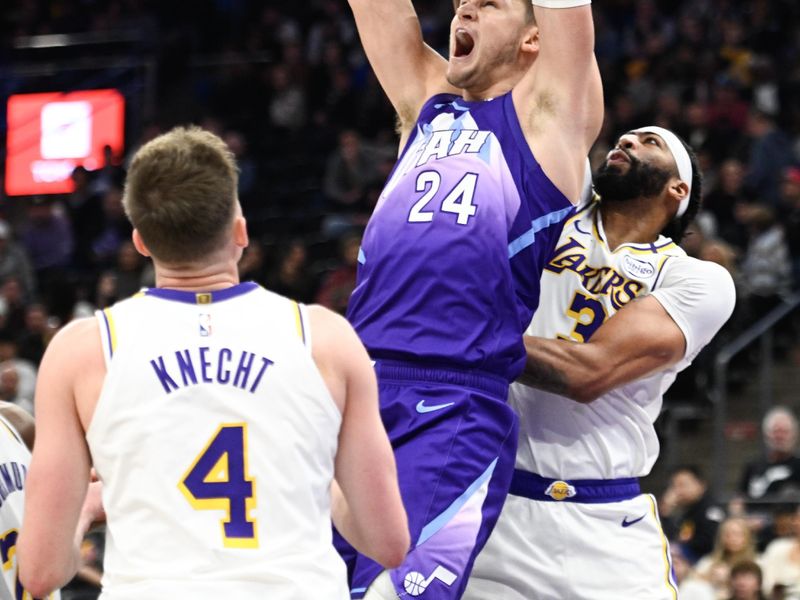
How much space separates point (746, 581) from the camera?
930 centimetres

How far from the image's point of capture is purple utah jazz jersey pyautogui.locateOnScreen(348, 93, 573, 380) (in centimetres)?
456

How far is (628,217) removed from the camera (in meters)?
5.63

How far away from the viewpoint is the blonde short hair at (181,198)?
3330mm

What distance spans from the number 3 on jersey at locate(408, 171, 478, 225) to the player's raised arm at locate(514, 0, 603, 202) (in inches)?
10.7

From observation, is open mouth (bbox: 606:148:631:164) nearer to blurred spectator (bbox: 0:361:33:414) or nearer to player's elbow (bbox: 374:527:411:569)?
player's elbow (bbox: 374:527:411:569)

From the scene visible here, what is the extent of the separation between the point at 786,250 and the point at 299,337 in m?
11.2

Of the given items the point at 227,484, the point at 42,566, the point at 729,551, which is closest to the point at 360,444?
the point at 227,484

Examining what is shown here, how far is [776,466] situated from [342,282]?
4375 mm

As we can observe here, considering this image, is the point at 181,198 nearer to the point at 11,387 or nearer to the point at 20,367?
the point at 11,387

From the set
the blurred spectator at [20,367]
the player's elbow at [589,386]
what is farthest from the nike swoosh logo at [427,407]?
the blurred spectator at [20,367]

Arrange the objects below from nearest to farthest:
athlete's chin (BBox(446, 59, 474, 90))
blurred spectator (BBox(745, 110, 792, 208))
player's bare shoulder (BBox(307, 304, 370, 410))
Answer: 1. player's bare shoulder (BBox(307, 304, 370, 410))
2. athlete's chin (BBox(446, 59, 474, 90))
3. blurred spectator (BBox(745, 110, 792, 208))

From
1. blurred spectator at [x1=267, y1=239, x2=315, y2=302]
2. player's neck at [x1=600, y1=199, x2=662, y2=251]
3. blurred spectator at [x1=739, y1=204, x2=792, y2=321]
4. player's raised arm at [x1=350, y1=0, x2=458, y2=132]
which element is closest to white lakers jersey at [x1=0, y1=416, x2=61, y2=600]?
player's raised arm at [x1=350, y1=0, x2=458, y2=132]

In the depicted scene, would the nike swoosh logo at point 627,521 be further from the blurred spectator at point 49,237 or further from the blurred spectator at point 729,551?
the blurred spectator at point 49,237

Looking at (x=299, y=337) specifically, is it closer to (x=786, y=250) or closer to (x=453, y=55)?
(x=453, y=55)
